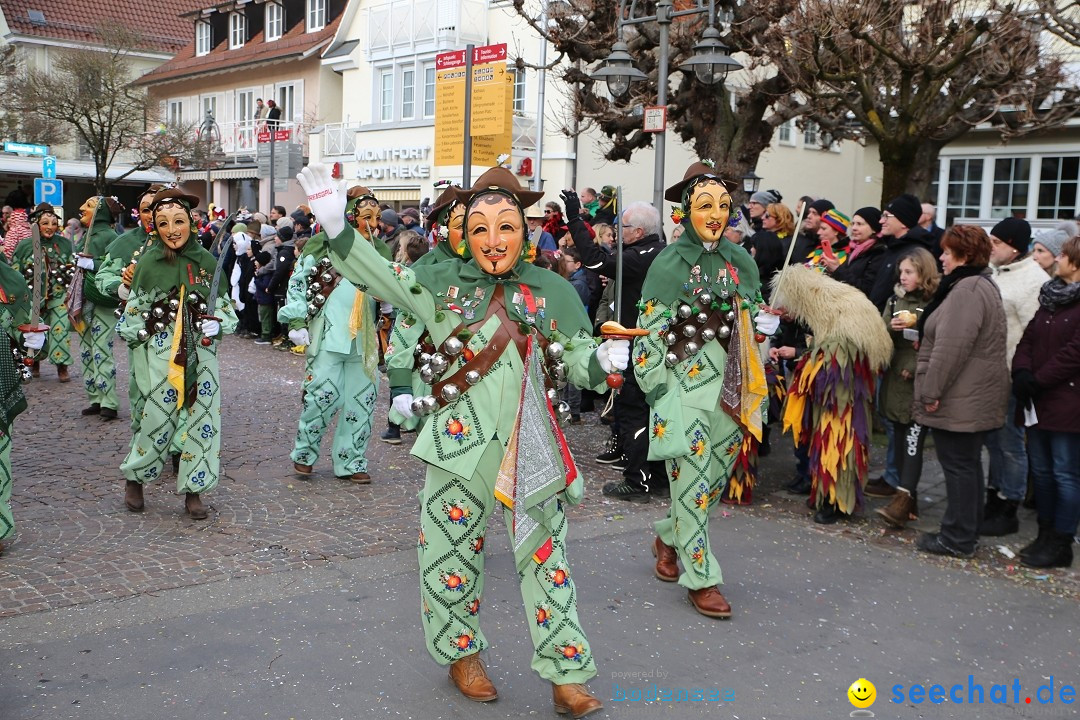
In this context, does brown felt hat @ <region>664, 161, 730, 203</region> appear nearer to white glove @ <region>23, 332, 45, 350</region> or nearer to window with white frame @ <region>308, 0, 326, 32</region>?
white glove @ <region>23, 332, 45, 350</region>

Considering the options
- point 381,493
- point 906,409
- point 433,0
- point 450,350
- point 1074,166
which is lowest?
point 381,493

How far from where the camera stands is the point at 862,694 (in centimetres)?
429

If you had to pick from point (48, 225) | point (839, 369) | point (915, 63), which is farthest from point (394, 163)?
point (839, 369)

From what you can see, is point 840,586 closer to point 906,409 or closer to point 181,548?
point 906,409

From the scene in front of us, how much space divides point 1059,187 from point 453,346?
61.5 ft

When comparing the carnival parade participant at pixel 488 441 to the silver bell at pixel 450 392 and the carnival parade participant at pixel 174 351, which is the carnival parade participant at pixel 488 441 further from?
the carnival parade participant at pixel 174 351

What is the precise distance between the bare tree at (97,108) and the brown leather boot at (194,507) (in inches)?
963

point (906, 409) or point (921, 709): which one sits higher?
point (906, 409)

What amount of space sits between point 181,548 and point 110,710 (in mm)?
2167

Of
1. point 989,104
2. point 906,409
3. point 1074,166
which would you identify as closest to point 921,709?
point 906,409

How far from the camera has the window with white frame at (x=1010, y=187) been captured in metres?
20.0

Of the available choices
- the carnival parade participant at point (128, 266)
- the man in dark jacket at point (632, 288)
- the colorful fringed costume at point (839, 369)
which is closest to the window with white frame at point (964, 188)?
the man in dark jacket at point (632, 288)

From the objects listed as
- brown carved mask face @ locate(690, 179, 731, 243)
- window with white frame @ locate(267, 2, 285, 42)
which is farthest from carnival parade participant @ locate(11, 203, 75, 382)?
window with white frame @ locate(267, 2, 285, 42)

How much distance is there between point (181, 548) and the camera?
6082mm
